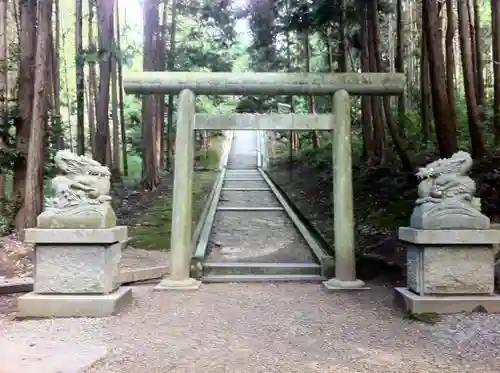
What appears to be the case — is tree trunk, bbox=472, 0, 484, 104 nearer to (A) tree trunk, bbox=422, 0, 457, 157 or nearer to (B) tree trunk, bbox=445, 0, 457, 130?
(B) tree trunk, bbox=445, 0, 457, 130

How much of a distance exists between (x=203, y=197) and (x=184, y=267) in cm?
740

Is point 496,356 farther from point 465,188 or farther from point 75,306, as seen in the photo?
point 75,306

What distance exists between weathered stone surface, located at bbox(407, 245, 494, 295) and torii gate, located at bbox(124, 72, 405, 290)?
1831 millimetres

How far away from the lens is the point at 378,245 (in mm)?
8797

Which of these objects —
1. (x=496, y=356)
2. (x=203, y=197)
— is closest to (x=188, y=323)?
(x=496, y=356)

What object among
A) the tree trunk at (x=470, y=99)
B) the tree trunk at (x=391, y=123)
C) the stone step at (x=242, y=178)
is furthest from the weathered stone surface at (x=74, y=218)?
the stone step at (x=242, y=178)

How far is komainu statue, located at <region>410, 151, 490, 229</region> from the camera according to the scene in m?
5.54

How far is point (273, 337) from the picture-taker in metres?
4.89

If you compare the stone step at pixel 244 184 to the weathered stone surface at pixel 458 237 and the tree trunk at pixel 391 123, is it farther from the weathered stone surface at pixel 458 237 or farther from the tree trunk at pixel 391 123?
the weathered stone surface at pixel 458 237

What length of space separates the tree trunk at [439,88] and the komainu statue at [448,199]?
308 centimetres

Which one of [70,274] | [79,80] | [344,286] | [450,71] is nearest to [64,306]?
[70,274]

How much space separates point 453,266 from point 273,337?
7.08ft

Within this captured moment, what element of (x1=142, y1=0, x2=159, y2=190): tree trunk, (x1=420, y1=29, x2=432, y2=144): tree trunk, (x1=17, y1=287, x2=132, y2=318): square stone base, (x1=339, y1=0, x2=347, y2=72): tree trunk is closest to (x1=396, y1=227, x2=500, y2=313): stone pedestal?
(x1=17, y1=287, x2=132, y2=318): square stone base

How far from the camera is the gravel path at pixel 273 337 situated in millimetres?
4035
